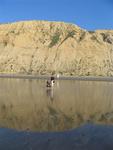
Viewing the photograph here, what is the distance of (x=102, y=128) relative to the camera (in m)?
21.5

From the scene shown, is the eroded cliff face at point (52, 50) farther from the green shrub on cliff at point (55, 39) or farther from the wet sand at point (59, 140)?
the wet sand at point (59, 140)

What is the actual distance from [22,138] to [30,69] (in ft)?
510

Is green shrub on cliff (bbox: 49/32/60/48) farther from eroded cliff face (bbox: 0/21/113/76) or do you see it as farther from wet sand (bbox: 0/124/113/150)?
wet sand (bbox: 0/124/113/150)

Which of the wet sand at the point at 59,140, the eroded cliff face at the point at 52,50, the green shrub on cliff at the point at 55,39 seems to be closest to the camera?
the wet sand at the point at 59,140

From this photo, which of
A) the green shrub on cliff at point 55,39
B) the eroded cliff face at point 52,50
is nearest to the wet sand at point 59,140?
the eroded cliff face at point 52,50

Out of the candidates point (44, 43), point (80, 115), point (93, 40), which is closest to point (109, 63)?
point (93, 40)

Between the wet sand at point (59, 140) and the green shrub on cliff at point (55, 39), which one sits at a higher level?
the green shrub on cliff at point (55, 39)

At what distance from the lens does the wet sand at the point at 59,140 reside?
51.8ft

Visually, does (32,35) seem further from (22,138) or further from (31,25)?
(22,138)

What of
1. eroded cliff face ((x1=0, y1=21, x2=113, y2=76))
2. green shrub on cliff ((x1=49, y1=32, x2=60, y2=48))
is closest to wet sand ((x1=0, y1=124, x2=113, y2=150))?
eroded cliff face ((x1=0, y1=21, x2=113, y2=76))

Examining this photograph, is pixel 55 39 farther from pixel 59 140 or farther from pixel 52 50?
pixel 59 140

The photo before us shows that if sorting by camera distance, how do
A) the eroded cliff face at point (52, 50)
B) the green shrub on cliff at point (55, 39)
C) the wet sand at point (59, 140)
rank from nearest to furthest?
the wet sand at point (59, 140), the eroded cliff face at point (52, 50), the green shrub on cliff at point (55, 39)

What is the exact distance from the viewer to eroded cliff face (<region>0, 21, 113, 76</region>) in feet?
566

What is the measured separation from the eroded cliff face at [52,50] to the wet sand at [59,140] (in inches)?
5914
